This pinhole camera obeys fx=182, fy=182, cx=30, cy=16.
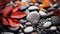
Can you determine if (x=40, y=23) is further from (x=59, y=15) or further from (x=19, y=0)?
(x=19, y=0)

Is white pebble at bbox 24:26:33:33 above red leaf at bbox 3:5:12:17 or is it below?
below

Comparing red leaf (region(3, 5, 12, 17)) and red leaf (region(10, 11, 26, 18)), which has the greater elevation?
red leaf (region(3, 5, 12, 17))

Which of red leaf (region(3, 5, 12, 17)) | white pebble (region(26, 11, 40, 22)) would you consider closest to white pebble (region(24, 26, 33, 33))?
white pebble (region(26, 11, 40, 22))

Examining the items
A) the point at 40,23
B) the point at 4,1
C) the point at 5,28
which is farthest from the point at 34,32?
the point at 4,1

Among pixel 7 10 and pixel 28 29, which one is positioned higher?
pixel 7 10

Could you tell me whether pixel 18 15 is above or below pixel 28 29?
above

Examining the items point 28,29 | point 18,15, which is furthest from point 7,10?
point 28,29


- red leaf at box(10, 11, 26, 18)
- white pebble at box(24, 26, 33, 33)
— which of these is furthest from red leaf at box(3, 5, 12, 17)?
white pebble at box(24, 26, 33, 33)

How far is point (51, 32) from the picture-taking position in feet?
3.80

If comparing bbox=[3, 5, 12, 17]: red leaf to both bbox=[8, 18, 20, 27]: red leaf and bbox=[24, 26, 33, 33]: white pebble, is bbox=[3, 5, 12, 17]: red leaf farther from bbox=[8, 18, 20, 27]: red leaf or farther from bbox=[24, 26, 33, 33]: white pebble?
bbox=[24, 26, 33, 33]: white pebble

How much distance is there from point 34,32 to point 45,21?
0.33 feet

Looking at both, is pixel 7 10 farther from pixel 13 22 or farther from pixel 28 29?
pixel 28 29

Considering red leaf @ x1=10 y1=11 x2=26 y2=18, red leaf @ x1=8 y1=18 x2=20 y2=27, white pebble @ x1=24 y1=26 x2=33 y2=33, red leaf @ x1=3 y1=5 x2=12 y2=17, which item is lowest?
white pebble @ x1=24 y1=26 x2=33 y2=33

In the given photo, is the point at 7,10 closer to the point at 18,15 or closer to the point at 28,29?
the point at 18,15
